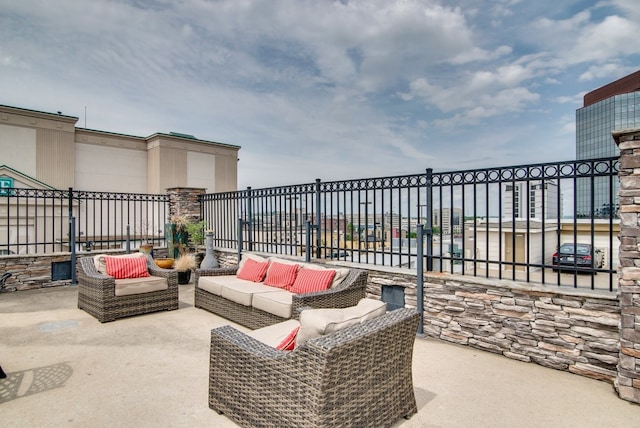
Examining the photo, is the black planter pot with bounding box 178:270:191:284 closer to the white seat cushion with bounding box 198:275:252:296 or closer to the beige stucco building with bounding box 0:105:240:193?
the white seat cushion with bounding box 198:275:252:296

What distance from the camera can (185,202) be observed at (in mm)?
8469

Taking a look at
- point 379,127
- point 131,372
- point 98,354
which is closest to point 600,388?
point 131,372

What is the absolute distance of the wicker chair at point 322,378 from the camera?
1688 millimetres

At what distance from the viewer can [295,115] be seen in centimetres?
926

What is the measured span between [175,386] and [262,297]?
144 cm

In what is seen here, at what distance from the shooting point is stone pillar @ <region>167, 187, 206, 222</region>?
845 cm

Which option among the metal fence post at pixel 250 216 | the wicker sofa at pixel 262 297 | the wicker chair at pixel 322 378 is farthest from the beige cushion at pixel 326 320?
the metal fence post at pixel 250 216

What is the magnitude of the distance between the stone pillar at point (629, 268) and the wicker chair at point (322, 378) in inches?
70.4

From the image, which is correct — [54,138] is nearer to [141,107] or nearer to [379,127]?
[141,107]

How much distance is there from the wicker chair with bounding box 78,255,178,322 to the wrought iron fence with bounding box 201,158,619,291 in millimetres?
2169

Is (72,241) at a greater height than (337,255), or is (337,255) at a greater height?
(72,241)

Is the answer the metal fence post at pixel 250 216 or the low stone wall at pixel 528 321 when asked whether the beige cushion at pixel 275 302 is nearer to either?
the low stone wall at pixel 528 321

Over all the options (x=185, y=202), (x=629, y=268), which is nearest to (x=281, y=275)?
(x=629, y=268)

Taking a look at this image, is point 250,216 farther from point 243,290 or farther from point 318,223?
point 243,290
